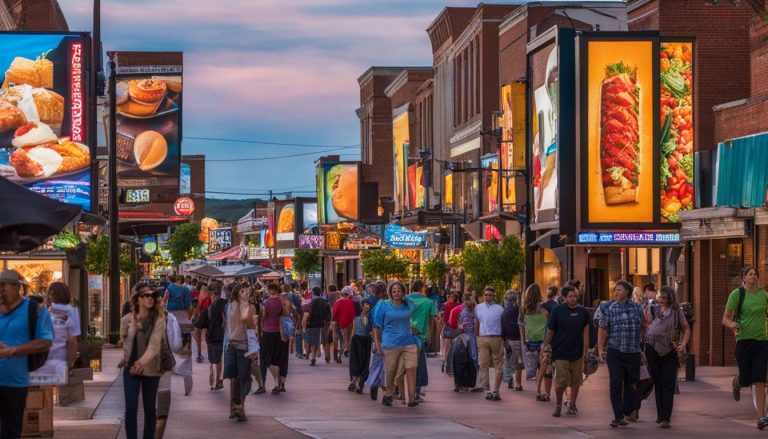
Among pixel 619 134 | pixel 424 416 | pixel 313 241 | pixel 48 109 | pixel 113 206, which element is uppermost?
pixel 48 109

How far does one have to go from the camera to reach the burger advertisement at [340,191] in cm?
10312

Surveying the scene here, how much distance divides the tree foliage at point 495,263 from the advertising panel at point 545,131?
154 cm

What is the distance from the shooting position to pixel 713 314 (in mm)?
32406

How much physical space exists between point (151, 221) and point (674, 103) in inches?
992

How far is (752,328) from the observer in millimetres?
18625

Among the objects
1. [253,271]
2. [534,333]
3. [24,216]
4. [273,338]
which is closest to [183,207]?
[253,271]

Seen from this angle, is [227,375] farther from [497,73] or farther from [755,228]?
[497,73]

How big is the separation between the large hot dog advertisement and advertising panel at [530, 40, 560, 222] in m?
2.63

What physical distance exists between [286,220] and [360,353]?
12434 centimetres

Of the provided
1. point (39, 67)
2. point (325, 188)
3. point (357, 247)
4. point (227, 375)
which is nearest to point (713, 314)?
point (227, 375)

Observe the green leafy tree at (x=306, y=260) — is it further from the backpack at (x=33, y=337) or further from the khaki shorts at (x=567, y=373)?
the backpack at (x=33, y=337)

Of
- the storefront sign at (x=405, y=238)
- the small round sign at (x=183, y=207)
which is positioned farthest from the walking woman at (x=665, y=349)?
the small round sign at (x=183, y=207)

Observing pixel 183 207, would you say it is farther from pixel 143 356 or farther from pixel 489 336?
pixel 143 356

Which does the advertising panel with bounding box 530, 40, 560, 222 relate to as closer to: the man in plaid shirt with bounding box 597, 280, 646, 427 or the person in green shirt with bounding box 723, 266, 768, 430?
the man in plaid shirt with bounding box 597, 280, 646, 427
